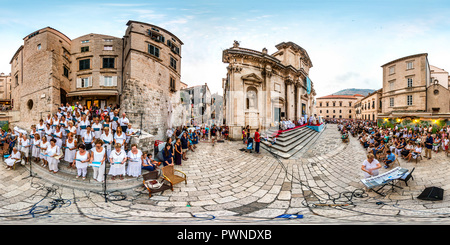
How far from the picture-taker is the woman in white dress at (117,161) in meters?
4.77

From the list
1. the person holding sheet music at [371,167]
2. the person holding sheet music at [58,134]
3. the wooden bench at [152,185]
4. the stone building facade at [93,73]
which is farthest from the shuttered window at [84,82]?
the person holding sheet music at [371,167]

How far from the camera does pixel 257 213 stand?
3498 millimetres

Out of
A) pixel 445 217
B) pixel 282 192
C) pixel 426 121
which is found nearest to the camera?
pixel 445 217

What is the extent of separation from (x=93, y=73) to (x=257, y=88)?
14245 mm

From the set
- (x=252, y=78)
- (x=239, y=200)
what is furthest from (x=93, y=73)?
(x=239, y=200)

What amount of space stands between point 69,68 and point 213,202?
16995 mm

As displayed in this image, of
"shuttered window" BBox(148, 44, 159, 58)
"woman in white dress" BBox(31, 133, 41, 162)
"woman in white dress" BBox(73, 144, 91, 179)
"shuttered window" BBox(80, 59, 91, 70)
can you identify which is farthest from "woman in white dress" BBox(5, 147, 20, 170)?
"shuttered window" BBox(148, 44, 159, 58)

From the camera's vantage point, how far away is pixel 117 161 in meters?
4.78

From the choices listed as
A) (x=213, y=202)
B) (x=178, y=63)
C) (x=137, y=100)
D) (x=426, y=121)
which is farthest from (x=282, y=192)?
(x=426, y=121)

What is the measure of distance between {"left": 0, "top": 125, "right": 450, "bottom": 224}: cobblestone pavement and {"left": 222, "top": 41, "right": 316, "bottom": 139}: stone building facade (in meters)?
8.10

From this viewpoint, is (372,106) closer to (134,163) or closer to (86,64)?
(134,163)

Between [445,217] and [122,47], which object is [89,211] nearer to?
[445,217]

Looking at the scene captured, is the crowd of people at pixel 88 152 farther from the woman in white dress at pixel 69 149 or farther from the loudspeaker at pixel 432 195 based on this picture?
the loudspeaker at pixel 432 195
